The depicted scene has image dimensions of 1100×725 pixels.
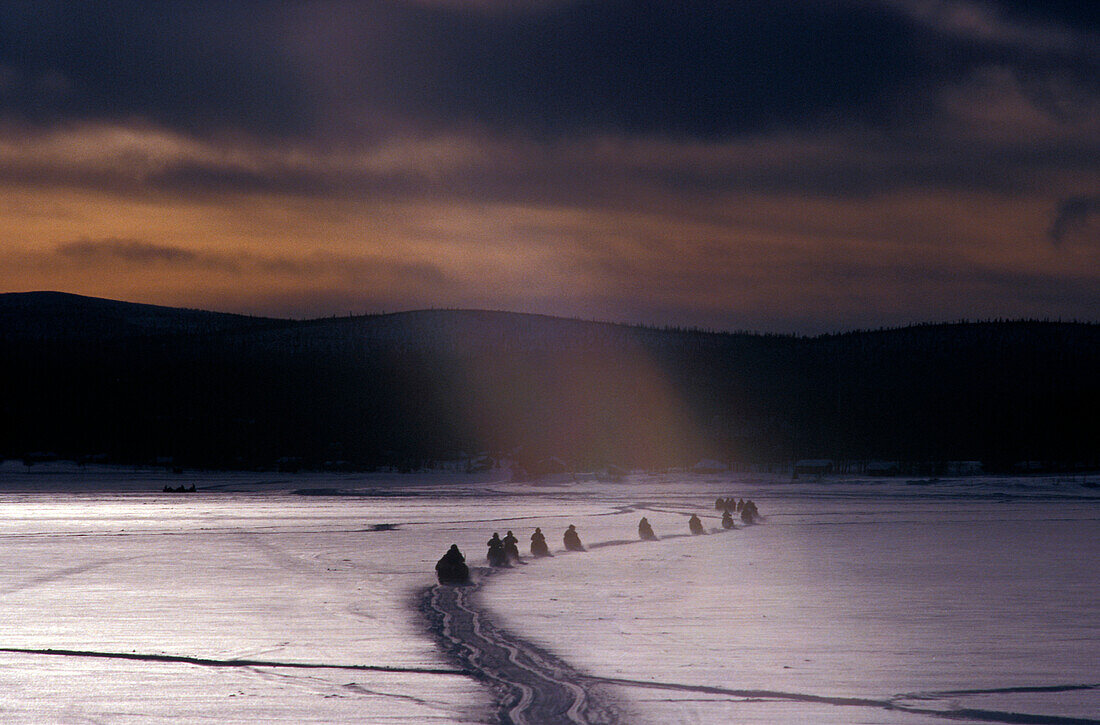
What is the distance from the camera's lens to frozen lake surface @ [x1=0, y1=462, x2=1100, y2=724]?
7.59m

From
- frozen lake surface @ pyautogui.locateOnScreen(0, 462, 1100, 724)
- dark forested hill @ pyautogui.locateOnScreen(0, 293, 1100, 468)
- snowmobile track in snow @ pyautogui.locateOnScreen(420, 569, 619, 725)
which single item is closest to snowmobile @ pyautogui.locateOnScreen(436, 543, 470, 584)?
frozen lake surface @ pyautogui.locateOnScreen(0, 462, 1100, 724)

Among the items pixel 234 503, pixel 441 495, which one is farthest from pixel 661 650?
pixel 441 495

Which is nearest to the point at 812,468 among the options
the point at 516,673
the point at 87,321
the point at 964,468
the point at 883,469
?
the point at 883,469

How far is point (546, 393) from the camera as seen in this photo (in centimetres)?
12138

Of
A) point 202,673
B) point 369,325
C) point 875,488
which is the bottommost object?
point 202,673

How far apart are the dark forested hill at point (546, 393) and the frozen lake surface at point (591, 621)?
5564 cm

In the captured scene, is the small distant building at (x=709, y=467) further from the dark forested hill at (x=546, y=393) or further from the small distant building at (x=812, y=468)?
the dark forested hill at (x=546, y=393)

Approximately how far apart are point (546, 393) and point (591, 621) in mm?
110200

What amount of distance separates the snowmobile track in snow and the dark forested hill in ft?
210

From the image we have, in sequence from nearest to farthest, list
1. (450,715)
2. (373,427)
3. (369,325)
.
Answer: (450,715) → (373,427) → (369,325)

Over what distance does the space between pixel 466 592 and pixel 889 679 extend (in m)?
6.32

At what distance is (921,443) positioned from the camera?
326 ft

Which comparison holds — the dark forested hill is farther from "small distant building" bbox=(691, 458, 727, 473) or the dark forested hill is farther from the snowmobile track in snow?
the snowmobile track in snow

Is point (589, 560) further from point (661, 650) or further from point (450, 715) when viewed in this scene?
point (450, 715)
